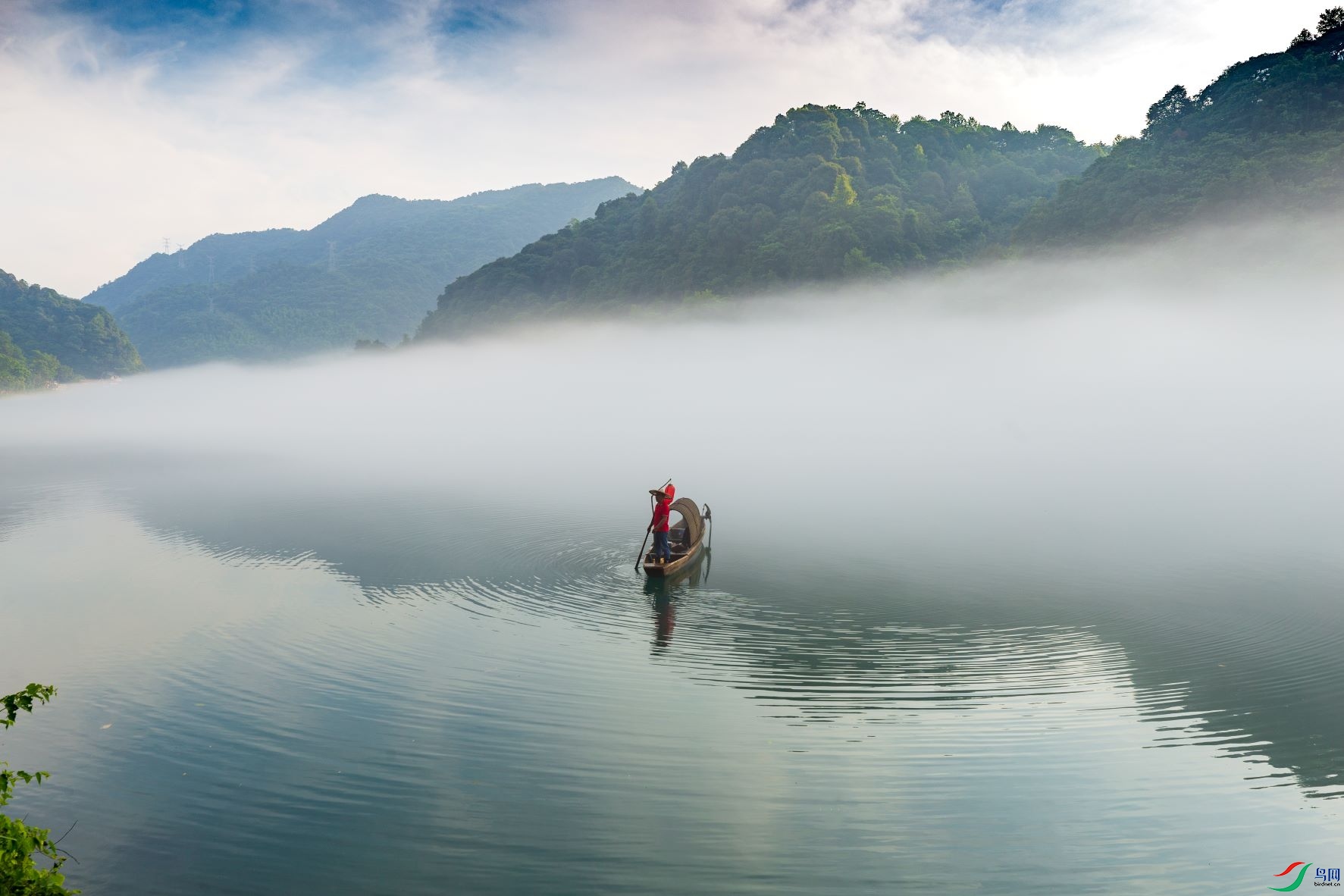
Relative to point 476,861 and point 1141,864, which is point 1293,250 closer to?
point 1141,864

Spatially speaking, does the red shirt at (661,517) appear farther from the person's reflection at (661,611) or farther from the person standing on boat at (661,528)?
the person's reflection at (661,611)

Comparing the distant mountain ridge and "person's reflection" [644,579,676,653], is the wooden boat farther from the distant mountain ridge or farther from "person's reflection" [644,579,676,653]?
the distant mountain ridge

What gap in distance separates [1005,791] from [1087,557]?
1773 centimetres

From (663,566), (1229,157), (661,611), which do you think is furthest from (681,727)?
(1229,157)

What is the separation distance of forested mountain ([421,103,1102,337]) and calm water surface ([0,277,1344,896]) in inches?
2960

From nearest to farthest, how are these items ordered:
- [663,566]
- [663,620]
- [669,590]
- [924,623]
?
[924,623] → [663,620] → [669,590] → [663,566]

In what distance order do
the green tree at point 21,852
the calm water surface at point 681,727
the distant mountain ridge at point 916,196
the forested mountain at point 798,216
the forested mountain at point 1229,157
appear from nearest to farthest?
the green tree at point 21,852 < the calm water surface at point 681,727 < the forested mountain at point 1229,157 < the distant mountain ridge at point 916,196 < the forested mountain at point 798,216

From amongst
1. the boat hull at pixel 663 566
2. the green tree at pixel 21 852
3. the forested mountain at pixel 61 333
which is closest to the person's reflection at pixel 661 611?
the boat hull at pixel 663 566

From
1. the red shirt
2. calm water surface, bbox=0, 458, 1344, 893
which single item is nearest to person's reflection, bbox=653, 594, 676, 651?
calm water surface, bbox=0, 458, 1344, 893

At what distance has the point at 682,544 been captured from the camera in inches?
976

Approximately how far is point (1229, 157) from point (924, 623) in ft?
282

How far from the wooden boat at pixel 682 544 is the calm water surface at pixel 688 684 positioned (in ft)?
2.69

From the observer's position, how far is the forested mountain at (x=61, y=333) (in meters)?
162

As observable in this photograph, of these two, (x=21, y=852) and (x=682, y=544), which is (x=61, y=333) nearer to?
(x=682, y=544)
